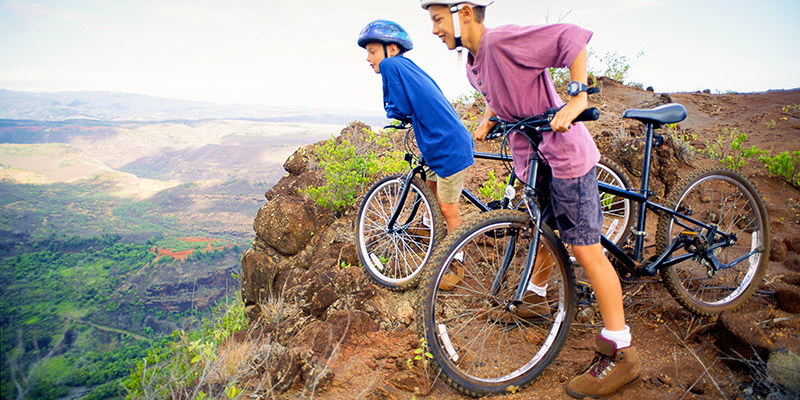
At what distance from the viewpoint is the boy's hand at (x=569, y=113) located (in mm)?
1877

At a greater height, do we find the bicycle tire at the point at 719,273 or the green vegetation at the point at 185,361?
the bicycle tire at the point at 719,273

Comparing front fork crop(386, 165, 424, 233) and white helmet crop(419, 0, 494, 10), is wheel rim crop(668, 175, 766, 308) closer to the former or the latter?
front fork crop(386, 165, 424, 233)

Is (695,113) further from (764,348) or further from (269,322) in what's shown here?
(269,322)

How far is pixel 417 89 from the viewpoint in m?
3.09

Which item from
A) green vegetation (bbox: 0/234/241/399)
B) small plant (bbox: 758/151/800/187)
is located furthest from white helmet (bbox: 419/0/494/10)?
green vegetation (bbox: 0/234/241/399)

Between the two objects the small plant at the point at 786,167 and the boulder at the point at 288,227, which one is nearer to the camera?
the small plant at the point at 786,167

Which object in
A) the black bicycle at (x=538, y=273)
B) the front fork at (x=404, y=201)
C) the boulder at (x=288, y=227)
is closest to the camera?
the black bicycle at (x=538, y=273)

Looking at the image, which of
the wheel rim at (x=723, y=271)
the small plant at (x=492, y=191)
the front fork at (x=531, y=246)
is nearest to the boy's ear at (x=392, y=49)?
the front fork at (x=531, y=246)

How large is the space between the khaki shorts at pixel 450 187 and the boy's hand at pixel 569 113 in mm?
1273

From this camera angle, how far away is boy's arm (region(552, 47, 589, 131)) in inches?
74.0

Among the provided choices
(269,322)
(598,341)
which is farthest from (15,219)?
(598,341)

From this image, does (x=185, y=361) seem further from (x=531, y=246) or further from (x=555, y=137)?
(x=555, y=137)

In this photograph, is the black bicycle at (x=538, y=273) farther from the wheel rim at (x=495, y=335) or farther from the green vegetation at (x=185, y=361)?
the green vegetation at (x=185, y=361)

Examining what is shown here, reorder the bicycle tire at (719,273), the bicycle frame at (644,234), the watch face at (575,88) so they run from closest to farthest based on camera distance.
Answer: the watch face at (575,88) → the bicycle frame at (644,234) → the bicycle tire at (719,273)
